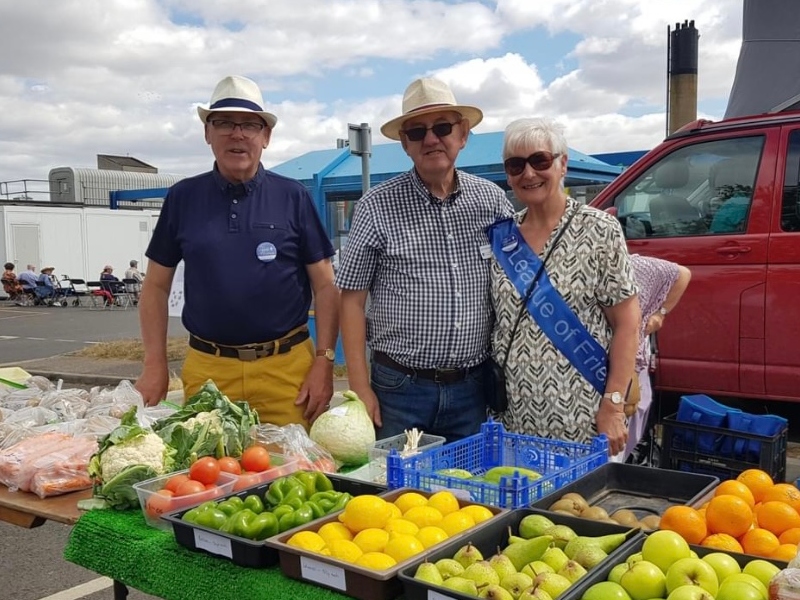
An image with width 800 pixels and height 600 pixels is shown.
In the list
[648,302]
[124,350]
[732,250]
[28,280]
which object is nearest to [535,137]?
[648,302]

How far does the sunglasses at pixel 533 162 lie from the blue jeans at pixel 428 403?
79 cm

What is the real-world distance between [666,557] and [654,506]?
0.55 metres

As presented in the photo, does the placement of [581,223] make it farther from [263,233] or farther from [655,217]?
[655,217]

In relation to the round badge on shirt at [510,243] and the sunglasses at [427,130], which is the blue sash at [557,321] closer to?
the round badge on shirt at [510,243]

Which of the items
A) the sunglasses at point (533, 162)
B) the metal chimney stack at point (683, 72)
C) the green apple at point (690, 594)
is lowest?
the green apple at point (690, 594)

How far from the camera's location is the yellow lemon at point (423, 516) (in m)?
1.74

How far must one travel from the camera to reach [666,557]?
4.83 ft

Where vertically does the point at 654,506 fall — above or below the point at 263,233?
below

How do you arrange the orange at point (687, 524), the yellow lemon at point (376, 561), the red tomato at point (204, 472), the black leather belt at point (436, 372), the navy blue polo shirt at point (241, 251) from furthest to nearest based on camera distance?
the navy blue polo shirt at point (241, 251) < the black leather belt at point (436, 372) < the red tomato at point (204, 472) < the orange at point (687, 524) < the yellow lemon at point (376, 561)

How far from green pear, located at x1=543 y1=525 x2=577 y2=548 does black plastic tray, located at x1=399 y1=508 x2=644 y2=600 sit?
0.05 meters

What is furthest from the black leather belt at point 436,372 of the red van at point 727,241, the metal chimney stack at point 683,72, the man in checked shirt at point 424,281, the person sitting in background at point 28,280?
the metal chimney stack at point 683,72

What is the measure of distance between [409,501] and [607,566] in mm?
553

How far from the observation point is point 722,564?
1.46 metres

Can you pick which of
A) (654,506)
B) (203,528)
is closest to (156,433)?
(203,528)
